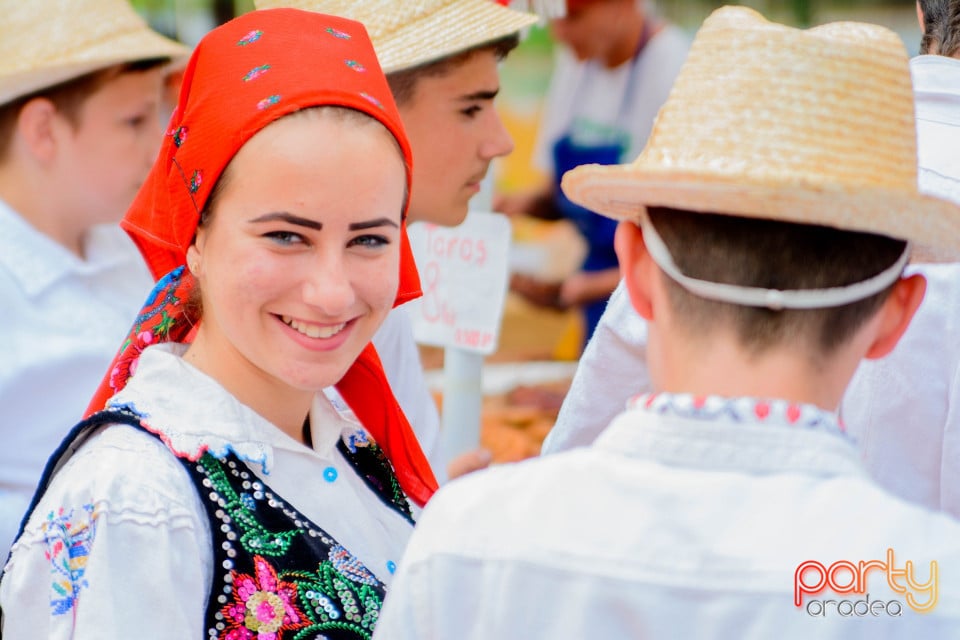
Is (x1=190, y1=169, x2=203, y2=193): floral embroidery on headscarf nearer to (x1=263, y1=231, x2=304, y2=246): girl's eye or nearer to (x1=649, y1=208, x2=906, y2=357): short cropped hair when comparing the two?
(x1=263, y1=231, x2=304, y2=246): girl's eye

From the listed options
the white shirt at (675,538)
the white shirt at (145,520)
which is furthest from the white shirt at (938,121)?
the white shirt at (145,520)

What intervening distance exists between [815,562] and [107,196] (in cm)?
259

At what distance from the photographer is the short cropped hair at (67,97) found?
3.14 metres

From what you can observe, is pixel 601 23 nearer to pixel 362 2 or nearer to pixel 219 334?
pixel 362 2

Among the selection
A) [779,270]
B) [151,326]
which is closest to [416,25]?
[151,326]

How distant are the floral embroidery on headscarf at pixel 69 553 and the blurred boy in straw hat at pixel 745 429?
49cm

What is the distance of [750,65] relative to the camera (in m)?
1.26

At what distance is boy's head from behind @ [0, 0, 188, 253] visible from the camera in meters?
3.08

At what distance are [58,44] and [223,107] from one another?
5.12 ft

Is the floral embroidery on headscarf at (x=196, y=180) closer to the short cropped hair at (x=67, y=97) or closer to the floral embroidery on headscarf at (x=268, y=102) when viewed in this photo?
the floral embroidery on headscarf at (x=268, y=102)

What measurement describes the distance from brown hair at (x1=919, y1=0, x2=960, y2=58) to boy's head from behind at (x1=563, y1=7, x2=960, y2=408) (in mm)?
727

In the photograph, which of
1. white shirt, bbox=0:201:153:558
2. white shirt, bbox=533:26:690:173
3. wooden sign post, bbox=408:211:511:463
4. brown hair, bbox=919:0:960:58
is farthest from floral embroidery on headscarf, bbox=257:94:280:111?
white shirt, bbox=533:26:690:173

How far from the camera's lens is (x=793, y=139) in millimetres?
1214

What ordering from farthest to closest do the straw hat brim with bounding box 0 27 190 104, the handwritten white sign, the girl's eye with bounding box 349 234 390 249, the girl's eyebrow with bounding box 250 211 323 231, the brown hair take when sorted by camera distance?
the straw hat brim with bounding box 0 27 190 104 → the handwritten white sign → the brown hair → the girl's eye with bounding box 349 234 390 249 → the girl's eyebrow with bounding box 250 211 323 231
